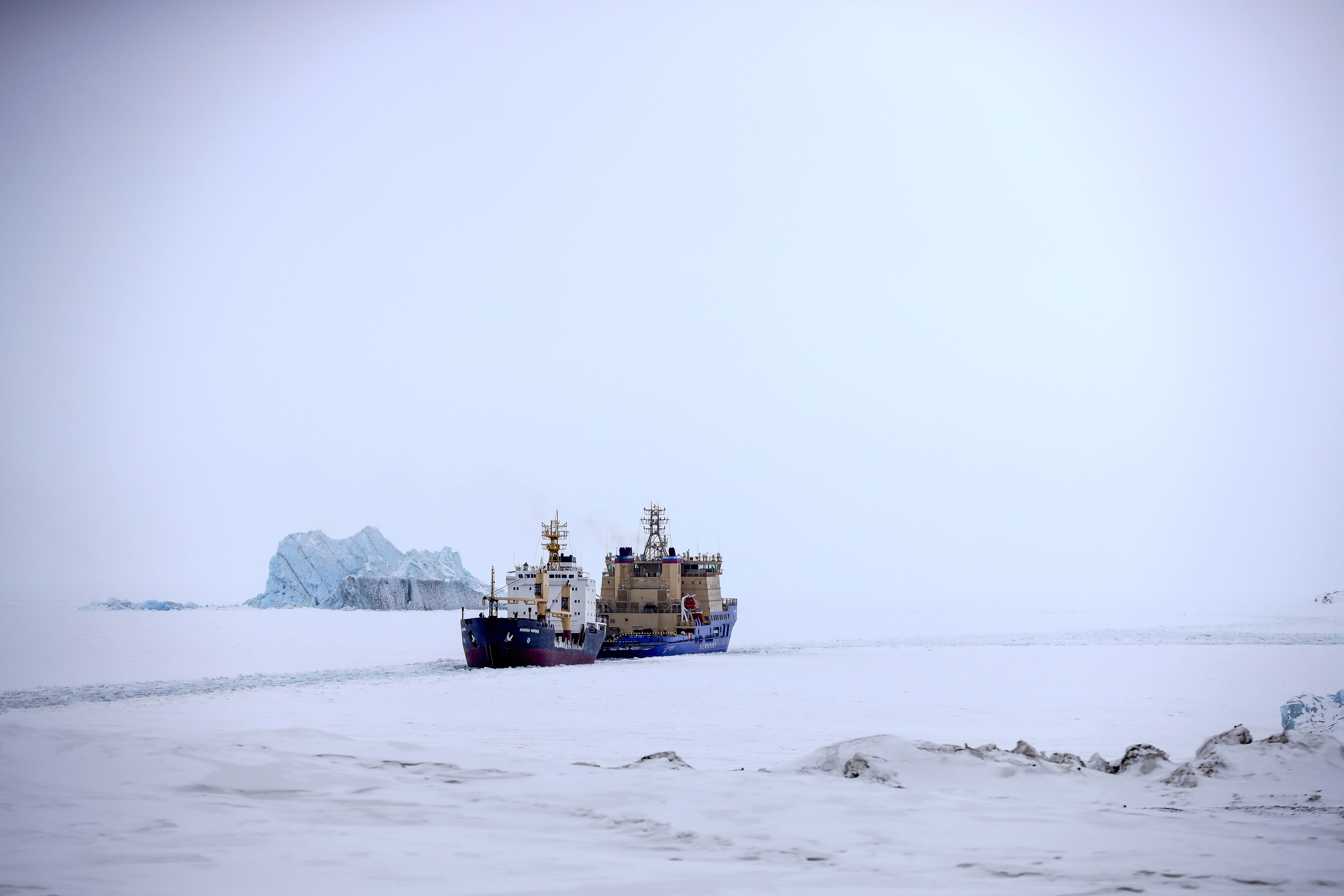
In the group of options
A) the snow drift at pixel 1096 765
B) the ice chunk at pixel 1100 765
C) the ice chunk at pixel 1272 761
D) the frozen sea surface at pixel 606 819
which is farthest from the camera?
the ice chunk at pixel 1100 765

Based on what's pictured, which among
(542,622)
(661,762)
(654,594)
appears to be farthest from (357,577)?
(661,762)

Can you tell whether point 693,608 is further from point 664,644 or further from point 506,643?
point 506,643

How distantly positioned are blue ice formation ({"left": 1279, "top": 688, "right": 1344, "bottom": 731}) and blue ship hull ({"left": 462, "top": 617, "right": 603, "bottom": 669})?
3794 centimetres

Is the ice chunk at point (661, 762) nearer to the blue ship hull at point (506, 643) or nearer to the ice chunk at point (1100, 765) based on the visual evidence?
the ice chunk at point (1100, 765)

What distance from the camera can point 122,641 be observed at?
3073 inches

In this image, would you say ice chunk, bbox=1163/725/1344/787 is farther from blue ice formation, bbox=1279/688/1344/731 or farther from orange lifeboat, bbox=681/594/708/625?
orange lifeboat, bbox=681/594/708/625

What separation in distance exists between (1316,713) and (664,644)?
165 feet

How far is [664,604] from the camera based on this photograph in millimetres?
73688

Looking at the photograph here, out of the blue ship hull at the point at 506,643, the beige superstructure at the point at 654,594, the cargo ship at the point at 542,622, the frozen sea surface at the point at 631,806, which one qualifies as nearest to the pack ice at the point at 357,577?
the beige superstructure at the point at 654,594

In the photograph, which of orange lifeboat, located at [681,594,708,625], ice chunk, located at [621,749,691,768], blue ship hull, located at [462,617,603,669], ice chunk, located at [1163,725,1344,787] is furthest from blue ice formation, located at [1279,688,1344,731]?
orange lifeboat, located at [681,594,708,625]

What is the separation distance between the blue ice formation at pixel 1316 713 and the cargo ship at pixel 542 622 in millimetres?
39154

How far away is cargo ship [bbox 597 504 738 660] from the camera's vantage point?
236ft

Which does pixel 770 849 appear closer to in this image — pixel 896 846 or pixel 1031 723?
pixel 896 846

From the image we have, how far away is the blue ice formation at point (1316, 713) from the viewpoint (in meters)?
21.5
